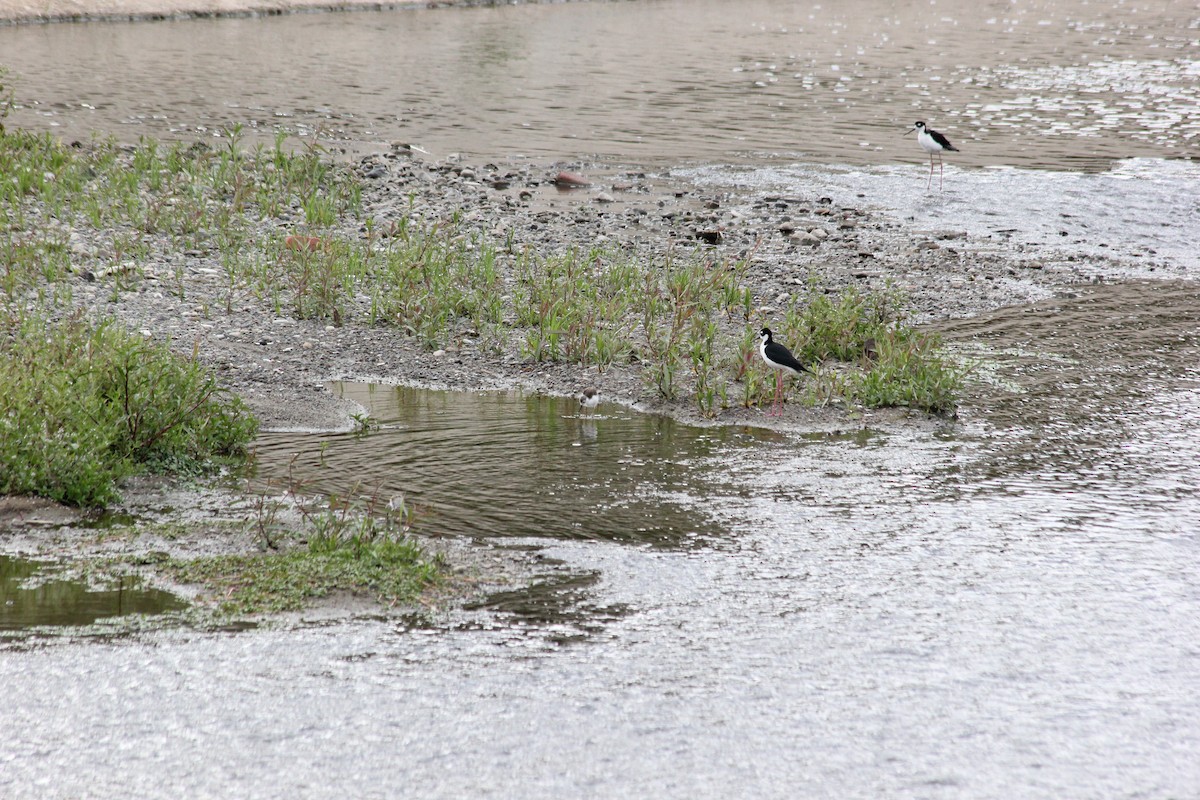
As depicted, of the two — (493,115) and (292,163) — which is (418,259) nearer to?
(292,163)

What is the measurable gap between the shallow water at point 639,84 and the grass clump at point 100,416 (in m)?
11.8

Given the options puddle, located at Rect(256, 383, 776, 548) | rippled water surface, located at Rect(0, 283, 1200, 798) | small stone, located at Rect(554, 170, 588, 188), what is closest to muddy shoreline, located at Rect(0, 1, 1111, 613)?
small stone, located at Rect(554, 170, 588, 188)

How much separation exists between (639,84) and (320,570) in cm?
2628

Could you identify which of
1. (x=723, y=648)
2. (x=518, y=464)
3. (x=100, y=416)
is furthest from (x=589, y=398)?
(x=723, y=648)

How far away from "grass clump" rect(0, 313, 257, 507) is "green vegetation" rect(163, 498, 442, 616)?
1.20 meters

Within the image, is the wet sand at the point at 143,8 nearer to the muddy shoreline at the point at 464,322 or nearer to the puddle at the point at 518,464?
the muddy shoreline at the point at 464,322

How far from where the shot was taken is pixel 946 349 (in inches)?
414

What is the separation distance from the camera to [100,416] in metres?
7.45

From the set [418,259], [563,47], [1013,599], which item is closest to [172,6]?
[563,47]

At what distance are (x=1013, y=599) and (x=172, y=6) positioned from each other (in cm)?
4536

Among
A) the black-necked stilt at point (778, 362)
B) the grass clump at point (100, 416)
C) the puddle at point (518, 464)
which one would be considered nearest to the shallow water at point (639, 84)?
the black-necked stilt at point (778, 362)

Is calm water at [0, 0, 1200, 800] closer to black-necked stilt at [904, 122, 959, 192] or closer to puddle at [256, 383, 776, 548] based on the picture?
puddle at [256, 383, 776, 548]

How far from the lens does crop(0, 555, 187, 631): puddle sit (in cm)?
567

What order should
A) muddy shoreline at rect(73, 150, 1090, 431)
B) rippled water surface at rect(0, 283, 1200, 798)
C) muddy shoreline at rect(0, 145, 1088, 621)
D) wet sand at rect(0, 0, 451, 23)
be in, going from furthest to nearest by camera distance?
wet sand at rect(0, 0, 451, 23)
muddy shoreline at rect(73, 150, 1090, 431)
muddy shoreline at rect(0, 145, 1088, 621)
rippled water surface at rect(0, 283, 1200, 798)
